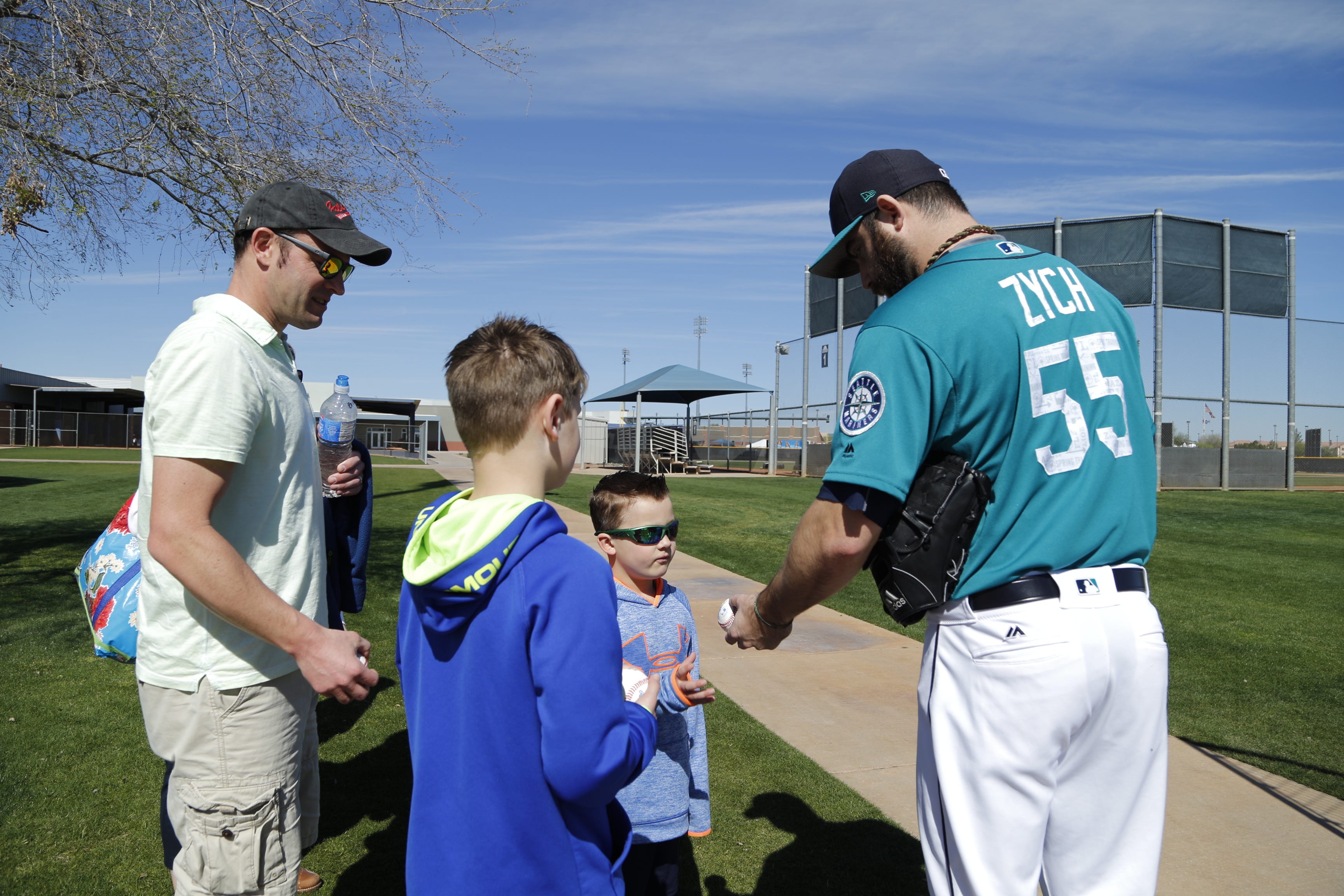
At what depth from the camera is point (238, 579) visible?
188cm

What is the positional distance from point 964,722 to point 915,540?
383 mm

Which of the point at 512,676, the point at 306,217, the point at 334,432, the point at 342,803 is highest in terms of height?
the point at 306,217

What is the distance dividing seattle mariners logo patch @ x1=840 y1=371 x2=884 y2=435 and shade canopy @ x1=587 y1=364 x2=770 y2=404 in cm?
2658

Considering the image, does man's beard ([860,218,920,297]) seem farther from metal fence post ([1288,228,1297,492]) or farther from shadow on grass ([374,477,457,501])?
metal fence post ([1288,228,1297,492])

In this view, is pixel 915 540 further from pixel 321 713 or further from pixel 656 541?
pixel 321 713

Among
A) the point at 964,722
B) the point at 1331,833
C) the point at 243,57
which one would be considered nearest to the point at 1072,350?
the point at 964,722

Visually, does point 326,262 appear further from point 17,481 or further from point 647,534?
point 17,481

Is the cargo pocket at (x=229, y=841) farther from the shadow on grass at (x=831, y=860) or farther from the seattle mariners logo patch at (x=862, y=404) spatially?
the shadow on grass at (x=831, y=860)

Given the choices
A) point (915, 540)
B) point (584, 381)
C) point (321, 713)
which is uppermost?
point (584, 381)

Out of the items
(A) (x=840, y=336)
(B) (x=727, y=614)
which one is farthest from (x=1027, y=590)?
(A) (x=840, y=336)

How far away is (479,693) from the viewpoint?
1.60 metres

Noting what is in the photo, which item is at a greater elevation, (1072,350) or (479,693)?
(1072,350)

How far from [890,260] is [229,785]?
6.48ft

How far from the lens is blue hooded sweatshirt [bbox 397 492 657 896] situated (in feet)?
5.05
